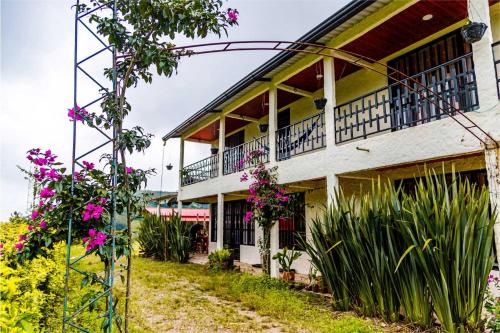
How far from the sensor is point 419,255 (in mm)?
4555

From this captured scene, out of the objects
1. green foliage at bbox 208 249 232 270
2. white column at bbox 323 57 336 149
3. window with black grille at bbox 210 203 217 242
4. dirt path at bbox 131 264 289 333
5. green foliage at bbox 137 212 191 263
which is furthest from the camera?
window with black grille at bbox 210 203 217 242

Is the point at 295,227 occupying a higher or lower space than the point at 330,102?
lower

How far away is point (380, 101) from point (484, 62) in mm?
3781

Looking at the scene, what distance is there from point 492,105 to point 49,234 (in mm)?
5798

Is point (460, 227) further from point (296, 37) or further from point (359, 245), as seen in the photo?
point (296, 37)

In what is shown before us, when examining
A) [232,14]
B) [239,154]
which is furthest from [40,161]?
[239,154]

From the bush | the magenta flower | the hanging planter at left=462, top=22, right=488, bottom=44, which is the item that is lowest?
the bush

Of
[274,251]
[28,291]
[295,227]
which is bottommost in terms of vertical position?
[274,251]

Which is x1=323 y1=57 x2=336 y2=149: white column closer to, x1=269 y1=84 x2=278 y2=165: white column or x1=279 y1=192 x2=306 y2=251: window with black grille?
x1=269 y1=84 x2=278 y2=165: white column

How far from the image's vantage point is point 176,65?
361cm

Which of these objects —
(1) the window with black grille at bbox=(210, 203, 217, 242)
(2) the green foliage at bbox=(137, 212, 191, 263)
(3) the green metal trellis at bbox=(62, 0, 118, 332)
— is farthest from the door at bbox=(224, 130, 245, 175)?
(3) the green metal trellis at bbox=(62, 0, 118, 332)

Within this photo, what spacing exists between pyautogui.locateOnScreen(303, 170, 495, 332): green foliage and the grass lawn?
0.55 metres

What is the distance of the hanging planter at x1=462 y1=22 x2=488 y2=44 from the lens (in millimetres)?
4824

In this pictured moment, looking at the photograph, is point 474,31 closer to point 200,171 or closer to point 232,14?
point 232,14
